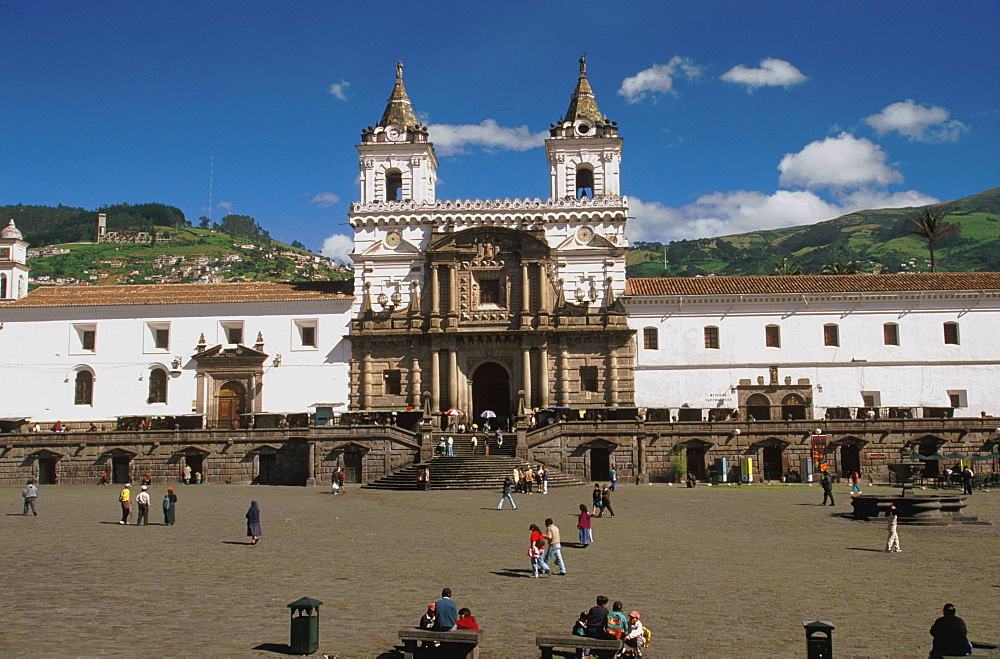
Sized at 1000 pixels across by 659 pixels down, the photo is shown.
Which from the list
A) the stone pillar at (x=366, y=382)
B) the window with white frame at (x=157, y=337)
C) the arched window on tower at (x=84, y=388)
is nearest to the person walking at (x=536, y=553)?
the stone pillar at (x=366, y=382)

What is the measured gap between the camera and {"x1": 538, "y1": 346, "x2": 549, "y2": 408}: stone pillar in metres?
53.3

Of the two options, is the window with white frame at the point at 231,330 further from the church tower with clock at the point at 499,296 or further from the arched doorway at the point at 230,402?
the church tower with clock at the point at 499,296

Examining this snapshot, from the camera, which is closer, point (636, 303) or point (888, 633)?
point (888, 633)

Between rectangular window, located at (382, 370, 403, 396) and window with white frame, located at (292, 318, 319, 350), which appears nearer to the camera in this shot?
rectangular window, located at (382, 370, 403, 396)

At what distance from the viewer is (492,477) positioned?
43469mm

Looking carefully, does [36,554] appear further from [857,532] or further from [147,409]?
[147,409]

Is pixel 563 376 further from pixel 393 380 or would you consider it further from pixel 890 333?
pixel 890 333

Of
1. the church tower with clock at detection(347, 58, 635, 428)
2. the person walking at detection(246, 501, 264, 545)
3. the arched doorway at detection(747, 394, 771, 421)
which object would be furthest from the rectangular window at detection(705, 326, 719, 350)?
the person walking at detection(246, 501, 264, 545)

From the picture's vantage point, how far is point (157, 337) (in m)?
56.4

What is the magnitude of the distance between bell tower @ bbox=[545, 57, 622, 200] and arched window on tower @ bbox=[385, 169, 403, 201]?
930 cm

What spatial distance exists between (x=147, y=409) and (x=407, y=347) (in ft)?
50.8

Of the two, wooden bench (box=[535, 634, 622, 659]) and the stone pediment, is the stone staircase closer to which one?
the stone pediment

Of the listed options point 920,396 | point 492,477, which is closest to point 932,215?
point 920,396

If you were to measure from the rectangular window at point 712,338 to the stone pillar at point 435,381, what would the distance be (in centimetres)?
1538
